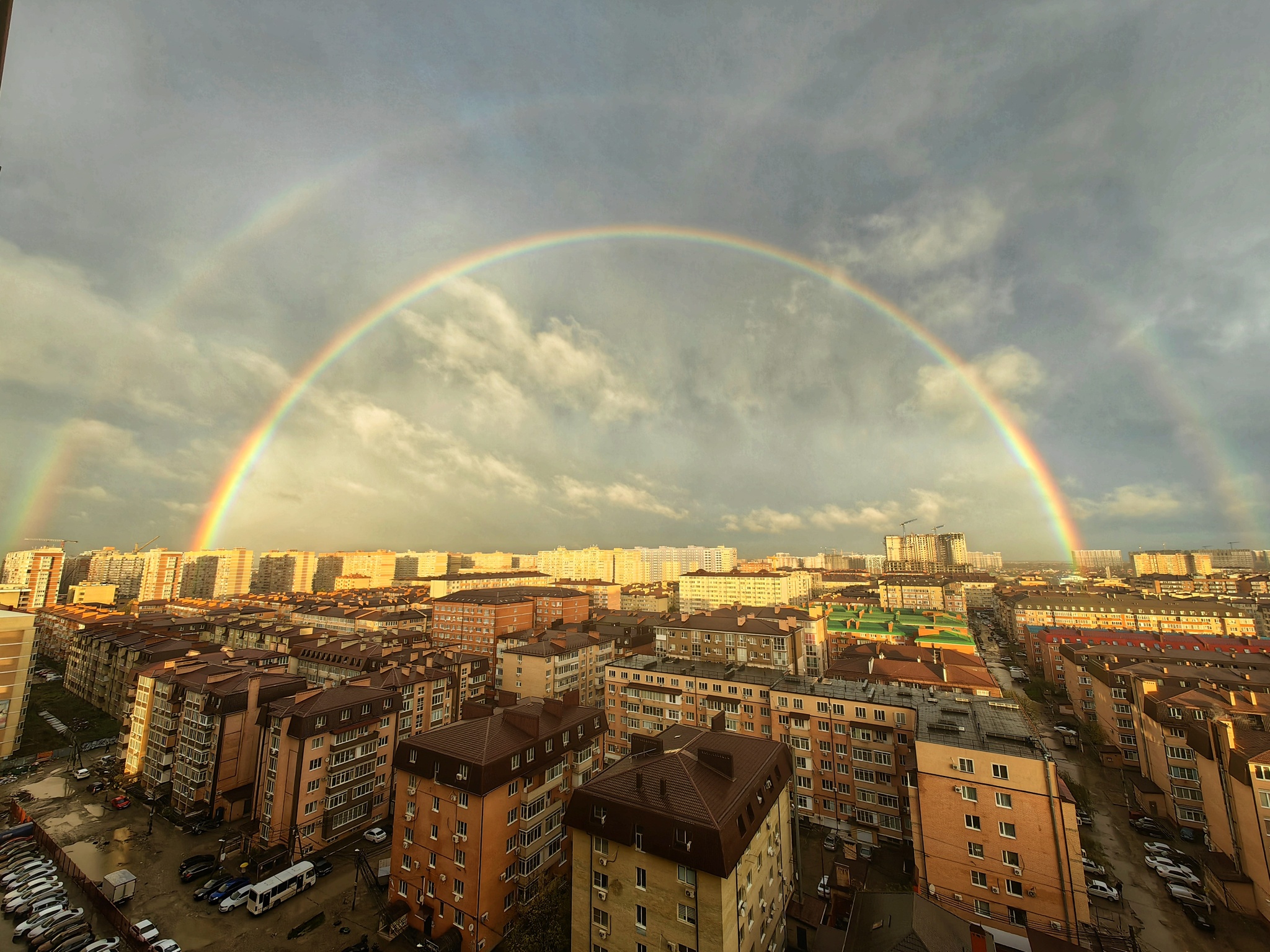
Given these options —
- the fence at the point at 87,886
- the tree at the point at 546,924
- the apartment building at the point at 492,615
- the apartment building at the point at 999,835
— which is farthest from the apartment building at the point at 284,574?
the apartment building at the point at 999,835

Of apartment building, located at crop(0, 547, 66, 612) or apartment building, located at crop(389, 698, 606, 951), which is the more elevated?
apartment building, located at crop(0, 547, 66, 612)

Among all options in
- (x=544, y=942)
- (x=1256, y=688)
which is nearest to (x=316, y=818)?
(x=544, y=942)

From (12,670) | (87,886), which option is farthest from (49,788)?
(87,886)

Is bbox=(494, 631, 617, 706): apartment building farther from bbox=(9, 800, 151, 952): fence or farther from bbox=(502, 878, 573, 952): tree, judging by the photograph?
bbox=(9, 800, 151, 952): fence

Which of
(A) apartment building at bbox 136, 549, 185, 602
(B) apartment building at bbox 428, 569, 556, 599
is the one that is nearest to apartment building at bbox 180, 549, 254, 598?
(A) apartment building at bbox 136, 549, 185, 602

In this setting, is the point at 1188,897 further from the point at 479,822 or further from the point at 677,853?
the point at 479,822
